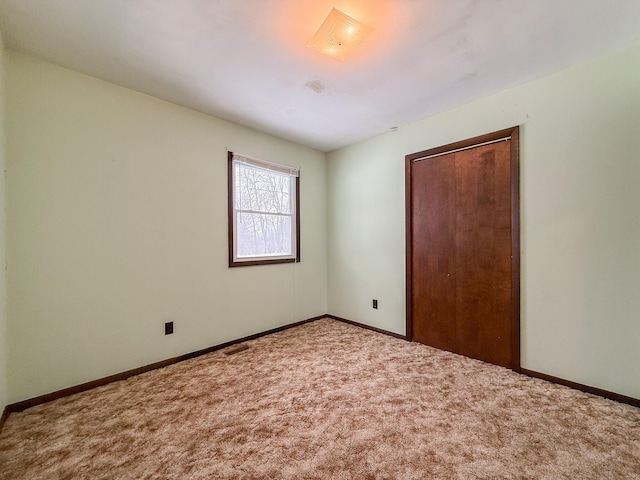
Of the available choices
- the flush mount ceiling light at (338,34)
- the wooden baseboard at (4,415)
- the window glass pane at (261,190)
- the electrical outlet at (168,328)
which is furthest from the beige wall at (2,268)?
the flush mount ceiling light at (338,34)

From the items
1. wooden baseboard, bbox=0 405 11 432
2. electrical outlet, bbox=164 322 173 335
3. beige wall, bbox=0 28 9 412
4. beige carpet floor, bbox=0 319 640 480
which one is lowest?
beige carpet floor, bbox=0 319 640 480

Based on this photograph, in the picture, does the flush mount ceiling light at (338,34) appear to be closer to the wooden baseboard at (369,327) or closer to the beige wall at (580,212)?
the beige wall at (580,212)

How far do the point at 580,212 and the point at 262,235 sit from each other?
3.00m

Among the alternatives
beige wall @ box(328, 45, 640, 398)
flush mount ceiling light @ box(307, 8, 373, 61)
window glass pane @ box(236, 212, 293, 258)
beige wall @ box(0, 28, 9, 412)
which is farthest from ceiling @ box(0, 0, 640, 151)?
window glass pane @ box(236, 212, 293, 258)

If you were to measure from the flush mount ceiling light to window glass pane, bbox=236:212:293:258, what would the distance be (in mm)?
1948

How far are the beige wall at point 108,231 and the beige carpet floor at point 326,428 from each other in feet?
1.24

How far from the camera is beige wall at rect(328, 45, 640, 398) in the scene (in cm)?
191

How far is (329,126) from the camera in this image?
316 centimetres

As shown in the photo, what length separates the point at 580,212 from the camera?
2.08m

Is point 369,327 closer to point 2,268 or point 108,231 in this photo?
point 108,231

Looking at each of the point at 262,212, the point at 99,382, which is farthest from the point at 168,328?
the point at 262,212

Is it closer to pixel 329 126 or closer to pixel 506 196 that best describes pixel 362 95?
pixel 329 126

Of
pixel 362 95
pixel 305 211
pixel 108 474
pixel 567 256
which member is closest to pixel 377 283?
pixel 305 211

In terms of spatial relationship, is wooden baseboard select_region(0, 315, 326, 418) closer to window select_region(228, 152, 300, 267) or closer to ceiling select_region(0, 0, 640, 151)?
window select_region(228, 152, 300, 267)
